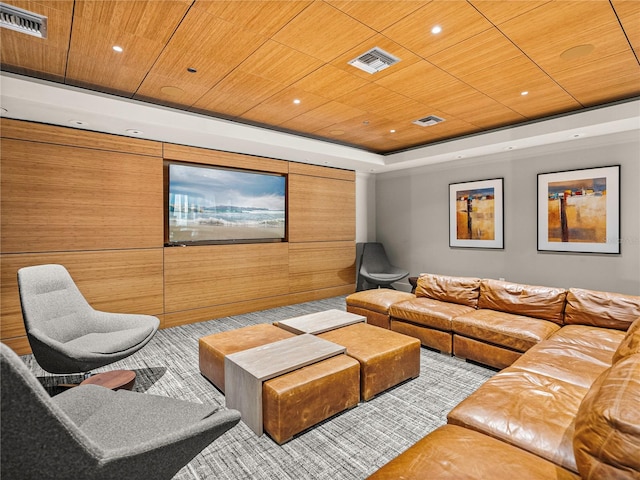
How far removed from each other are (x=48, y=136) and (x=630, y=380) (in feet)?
16.9

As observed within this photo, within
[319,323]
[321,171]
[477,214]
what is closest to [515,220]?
[477,214]

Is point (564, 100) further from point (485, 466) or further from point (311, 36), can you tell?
point (485, 466)

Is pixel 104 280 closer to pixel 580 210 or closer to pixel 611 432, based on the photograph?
pixel 611 432

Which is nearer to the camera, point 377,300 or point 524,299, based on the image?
point 524,299

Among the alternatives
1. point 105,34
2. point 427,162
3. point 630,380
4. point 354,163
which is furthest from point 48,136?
point 427,162

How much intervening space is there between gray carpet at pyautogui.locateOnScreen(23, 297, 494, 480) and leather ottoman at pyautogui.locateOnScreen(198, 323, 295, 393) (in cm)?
13

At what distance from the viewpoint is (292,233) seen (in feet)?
19.8

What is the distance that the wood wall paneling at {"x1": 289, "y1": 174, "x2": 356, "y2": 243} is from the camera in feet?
20.0

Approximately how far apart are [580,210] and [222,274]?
5295mm

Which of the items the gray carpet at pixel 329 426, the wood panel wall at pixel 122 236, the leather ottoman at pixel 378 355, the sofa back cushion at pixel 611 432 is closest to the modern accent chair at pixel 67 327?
the gray carpet at pixel 329 426

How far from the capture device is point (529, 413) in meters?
1.65

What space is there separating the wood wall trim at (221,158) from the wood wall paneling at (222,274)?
49.9 inches

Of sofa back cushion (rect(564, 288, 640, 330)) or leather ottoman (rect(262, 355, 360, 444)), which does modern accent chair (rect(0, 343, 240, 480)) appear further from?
sofa back cushion (rect(564, 288, 640, 330))

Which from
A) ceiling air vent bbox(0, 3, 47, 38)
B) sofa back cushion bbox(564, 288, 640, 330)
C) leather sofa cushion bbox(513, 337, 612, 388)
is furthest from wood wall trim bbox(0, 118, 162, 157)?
sofa back cushion bbox(564, 288, 640, 330)
